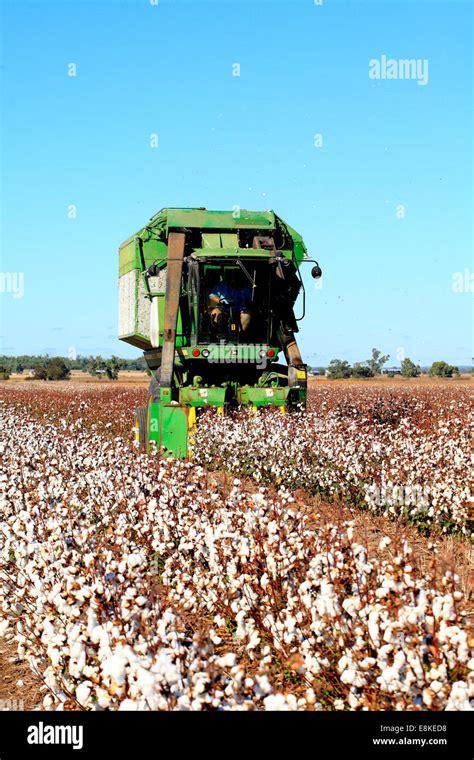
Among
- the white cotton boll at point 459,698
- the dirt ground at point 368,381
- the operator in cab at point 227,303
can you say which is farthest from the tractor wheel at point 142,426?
the dirt ground at point 368,381

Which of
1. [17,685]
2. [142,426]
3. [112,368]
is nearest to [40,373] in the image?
[112,368]

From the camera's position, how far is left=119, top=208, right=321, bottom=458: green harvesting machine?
1353cm

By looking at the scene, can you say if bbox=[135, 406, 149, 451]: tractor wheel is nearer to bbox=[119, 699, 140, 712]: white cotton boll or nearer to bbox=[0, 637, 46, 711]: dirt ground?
bbox=[0, 637, 46, 711]: dirt ground

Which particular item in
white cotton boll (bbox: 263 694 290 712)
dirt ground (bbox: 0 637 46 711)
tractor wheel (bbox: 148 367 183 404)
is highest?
tractor wheel (bbox: 148 367 183 404)

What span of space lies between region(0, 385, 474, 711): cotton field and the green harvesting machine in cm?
462

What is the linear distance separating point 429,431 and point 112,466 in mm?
6228

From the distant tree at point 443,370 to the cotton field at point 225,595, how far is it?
64.9m

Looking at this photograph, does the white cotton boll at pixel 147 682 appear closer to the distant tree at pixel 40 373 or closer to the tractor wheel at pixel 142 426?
the tractor wheel at pixel 142 426

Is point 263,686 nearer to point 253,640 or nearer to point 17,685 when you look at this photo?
point 253,640

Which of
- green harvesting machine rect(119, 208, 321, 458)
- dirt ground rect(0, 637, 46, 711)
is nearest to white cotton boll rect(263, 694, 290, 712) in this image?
dirt ground rect(0, 637, 46, 711)

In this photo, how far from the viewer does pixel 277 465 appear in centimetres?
994

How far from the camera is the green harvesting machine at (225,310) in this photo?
13.5 m

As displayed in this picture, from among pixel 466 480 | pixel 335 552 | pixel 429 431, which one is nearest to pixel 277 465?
pixel 466 480
